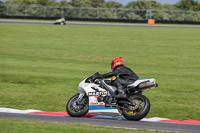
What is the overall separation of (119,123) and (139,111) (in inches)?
24.7

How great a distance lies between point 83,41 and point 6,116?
24.1m

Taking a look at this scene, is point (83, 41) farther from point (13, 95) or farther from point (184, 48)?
point (13, 95)

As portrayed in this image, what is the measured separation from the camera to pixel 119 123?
29.5 ft

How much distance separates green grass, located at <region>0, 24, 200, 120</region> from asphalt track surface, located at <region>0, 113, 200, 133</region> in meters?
1.36

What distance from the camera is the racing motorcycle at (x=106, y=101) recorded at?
9109mm

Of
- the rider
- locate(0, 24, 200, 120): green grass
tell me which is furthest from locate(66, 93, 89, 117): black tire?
locate(0, 24, 200, 120): green grass

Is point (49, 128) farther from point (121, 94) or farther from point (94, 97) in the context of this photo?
point (121, 94)

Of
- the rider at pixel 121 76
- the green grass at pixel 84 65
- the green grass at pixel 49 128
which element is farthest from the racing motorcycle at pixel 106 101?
the green grass at pixel 84 65

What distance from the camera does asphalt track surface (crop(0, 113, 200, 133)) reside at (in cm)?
843

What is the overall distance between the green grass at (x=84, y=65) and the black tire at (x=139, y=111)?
4.80ft

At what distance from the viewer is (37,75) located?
56.7ft

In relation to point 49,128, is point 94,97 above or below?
above

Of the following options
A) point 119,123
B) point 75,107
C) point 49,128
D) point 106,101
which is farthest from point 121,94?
point 49,128

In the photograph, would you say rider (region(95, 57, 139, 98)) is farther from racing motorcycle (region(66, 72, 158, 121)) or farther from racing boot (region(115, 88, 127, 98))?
racing motorcycle (region(66, 72, 158, 121))
